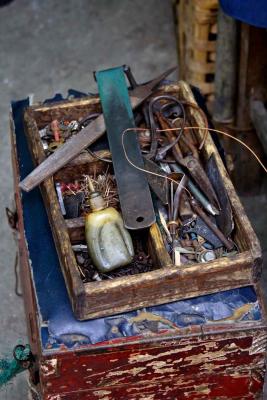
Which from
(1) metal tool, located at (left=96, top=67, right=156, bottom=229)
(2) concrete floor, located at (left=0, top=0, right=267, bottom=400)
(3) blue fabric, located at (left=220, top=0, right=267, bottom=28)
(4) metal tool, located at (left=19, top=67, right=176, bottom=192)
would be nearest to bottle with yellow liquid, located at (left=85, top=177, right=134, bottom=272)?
(1) metal tool, located at (left=96, top=67, right=156, bottom=229)

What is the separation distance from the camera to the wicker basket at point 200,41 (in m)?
4.29

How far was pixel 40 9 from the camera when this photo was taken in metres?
5.96

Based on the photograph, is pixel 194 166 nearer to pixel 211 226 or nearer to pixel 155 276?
pixel 211 226

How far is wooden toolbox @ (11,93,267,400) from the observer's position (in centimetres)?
262

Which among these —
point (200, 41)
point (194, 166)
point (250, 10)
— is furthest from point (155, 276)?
point (200, 41)

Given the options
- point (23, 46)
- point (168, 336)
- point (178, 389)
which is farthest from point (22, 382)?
point (23, 46)

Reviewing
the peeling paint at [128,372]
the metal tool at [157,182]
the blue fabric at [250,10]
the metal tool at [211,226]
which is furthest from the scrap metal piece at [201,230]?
the blue fabric at [250,10]

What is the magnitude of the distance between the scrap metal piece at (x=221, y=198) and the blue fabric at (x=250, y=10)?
2.32ft

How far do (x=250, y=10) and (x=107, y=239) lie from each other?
1.28 meters

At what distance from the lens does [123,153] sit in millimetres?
3010

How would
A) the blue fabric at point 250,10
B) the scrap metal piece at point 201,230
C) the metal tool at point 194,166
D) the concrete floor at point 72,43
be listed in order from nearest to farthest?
the scrap metal piece at point 201,230
the metal tool at point 194,166
the blue fabric at point 250,10
the concrete floor at point 72,43

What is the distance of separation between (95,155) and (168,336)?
0.88m

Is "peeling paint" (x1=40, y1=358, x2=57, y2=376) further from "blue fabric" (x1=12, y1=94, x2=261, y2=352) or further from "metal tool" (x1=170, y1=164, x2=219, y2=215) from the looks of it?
"metal tool" (x1=170, y1=164, x2=219, y2=215)

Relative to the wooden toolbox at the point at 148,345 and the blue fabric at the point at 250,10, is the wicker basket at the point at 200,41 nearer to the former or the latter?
the blue fabric at the point at 250,10
